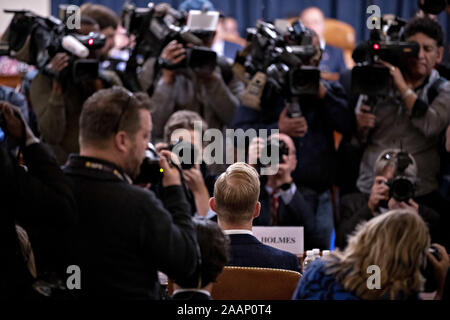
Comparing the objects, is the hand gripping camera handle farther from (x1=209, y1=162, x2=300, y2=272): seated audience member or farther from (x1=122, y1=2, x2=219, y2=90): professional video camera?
(x1=209, y1=162, x2=300, y2=272): seated audience member

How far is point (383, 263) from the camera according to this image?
1538mm

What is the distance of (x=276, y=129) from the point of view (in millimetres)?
3061

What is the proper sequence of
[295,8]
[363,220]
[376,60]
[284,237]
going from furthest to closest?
[295,8] < [376,60] < [363,220] < [284,237]

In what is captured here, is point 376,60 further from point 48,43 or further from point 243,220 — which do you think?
point 48,43

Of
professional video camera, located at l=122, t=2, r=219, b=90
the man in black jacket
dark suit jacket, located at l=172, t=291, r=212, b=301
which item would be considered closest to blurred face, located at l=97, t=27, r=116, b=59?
professional video camera, located at l=122, t=2, r=219, b=90

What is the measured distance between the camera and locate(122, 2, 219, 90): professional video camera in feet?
10.4

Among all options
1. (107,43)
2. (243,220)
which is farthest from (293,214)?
(107,43)

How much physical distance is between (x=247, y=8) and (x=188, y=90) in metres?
2.82

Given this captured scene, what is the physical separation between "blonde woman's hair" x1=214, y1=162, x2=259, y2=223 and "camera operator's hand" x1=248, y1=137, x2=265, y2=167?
80 centimetres

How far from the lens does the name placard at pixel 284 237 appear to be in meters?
Answer: 2.38

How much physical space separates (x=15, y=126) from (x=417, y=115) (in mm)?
1727

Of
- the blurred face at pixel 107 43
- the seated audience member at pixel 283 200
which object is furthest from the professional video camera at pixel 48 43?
the seated audience member at pixel 283 200
